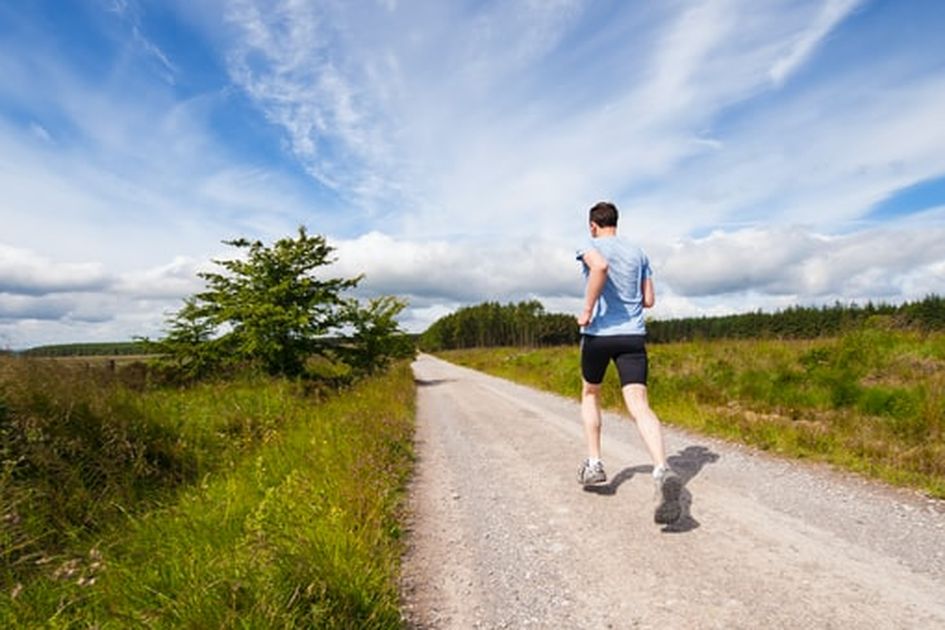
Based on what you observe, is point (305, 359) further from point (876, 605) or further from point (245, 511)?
point (876, 605)

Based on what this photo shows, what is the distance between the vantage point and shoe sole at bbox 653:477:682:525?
357cm

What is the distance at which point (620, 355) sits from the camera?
422cm

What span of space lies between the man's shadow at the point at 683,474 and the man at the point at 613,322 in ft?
1.02

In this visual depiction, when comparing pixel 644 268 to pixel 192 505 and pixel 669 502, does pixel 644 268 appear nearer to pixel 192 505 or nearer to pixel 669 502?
pixel 669 502

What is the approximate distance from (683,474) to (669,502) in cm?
184

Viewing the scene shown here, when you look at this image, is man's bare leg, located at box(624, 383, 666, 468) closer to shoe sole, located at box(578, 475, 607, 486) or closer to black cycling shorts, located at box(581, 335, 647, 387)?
black cycling shorts, located at box(581, 335, 647, 387)

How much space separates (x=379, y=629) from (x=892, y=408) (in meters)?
7.88

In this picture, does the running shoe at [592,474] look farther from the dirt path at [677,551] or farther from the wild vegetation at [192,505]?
the wild vegetation at [192,505]

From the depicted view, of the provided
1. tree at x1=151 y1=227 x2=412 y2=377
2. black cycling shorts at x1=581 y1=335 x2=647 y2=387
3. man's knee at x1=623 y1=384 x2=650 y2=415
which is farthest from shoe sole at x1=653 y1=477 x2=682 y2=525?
tree at x1=151 y1=227 x2=412 y2=377

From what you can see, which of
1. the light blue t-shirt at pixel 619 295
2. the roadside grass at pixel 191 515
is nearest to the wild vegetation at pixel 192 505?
the roadside grass at pixel 191 515

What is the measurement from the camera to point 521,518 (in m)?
4.12

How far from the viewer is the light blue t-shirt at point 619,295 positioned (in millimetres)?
4281

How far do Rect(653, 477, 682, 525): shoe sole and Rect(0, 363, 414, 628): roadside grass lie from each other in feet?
5.93

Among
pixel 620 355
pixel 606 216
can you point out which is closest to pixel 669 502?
pixel 620 355
